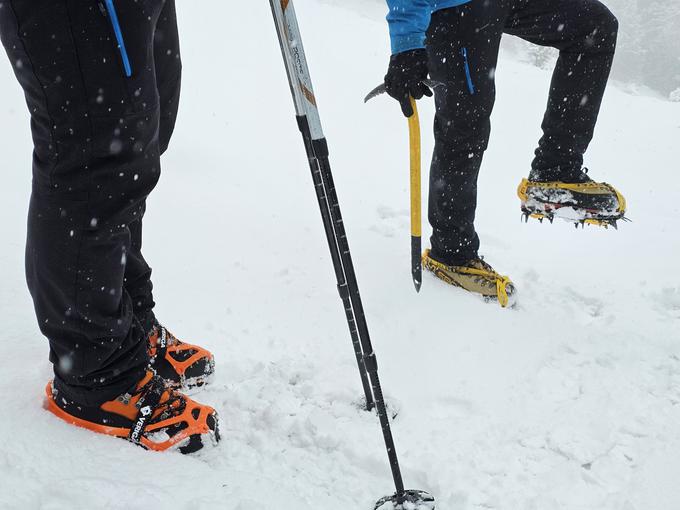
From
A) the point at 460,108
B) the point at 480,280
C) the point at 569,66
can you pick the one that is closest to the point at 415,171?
the point at 460,108

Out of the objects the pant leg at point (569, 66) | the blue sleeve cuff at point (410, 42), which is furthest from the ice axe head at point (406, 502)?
the pant leg at point (569, 66)

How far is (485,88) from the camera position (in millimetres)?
2746

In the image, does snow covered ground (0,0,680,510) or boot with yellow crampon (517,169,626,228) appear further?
boot with yellow crampon (517,169,626,228)

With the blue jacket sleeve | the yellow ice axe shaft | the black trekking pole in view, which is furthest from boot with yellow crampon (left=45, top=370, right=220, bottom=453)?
the blue jacket sleeve

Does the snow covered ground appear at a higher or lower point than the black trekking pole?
lower

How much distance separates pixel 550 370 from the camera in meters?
2.42

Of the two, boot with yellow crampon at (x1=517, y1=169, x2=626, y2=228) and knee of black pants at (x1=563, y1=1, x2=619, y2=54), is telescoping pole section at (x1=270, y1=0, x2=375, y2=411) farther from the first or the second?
knee of black pants at (x1=563, y1=1, x2=619, y2=54)

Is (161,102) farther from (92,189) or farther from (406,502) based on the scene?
(406,502)

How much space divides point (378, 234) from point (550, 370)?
1793mm

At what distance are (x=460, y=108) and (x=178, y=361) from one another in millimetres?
1981

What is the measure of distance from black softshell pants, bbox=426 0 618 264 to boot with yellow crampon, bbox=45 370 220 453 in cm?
198

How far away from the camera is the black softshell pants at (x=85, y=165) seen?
121cm

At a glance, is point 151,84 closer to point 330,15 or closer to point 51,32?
point 51,32

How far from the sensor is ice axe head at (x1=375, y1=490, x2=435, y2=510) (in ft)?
4.98
